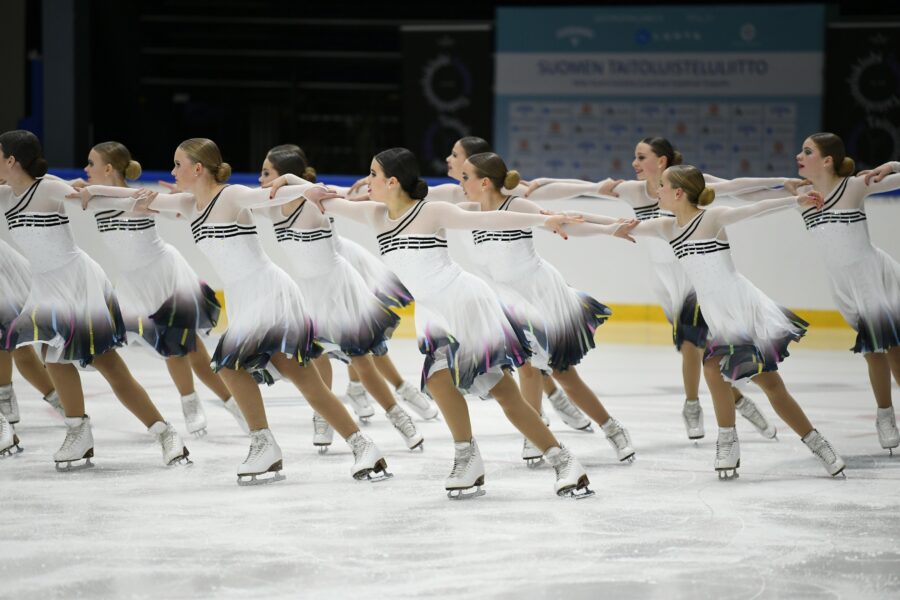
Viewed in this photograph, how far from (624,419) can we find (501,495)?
1901mm

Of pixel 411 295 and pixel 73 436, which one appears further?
pixel 411 295

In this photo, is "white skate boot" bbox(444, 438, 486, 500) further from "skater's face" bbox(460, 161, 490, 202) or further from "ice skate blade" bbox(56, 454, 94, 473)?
"ice skate blade" bbox(56, 454, 94, 473)

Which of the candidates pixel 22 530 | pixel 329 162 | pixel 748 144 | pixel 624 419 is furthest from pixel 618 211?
pixel 22 530

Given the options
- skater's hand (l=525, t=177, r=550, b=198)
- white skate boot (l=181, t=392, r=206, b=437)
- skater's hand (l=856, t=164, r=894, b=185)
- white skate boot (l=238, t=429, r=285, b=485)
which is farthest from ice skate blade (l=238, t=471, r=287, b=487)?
skater's hand (l=856, t=164, r=894, b=185)

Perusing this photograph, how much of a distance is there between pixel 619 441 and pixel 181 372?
2166 millimetres

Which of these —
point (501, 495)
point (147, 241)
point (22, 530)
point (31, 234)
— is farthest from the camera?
point (147, 241)

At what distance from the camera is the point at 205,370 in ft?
21.0

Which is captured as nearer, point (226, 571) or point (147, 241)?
point (226, 571)

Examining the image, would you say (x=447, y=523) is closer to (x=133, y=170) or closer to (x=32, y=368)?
(x=133, y=170)

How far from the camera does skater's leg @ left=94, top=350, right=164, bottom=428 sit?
5.49 m

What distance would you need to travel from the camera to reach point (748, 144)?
12227 millimetres

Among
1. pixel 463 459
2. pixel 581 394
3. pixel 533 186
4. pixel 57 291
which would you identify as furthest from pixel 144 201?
pixel 581 394

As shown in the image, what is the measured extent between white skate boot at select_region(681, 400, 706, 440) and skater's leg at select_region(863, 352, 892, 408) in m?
Result: 0.81

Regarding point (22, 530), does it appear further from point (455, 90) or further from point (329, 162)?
point (329, 162)
